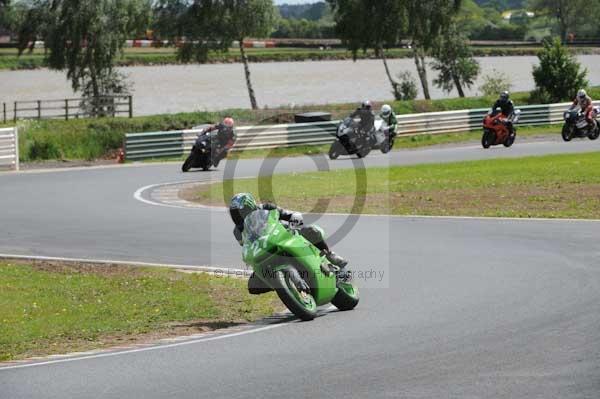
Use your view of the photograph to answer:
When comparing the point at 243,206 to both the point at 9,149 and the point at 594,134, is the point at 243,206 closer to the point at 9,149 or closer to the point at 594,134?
the point at 9,149

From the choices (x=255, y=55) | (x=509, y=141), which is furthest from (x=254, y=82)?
(x=509, y=141)

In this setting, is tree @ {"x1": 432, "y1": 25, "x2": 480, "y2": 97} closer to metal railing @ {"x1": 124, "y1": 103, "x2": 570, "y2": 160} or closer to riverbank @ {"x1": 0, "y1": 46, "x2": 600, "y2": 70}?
metal railing @ {"x1": 124, "y1": 103, "x2": 570, "y2": 160}

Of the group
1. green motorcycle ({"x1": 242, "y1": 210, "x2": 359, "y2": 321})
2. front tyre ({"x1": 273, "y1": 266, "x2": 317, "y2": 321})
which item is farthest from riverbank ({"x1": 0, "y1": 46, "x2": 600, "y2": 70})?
front tyre ({"x1": 273, "y1": 266, "x2": 317, "y2": 321})

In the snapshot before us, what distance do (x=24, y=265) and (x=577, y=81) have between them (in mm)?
33708

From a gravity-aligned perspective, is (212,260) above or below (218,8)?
below

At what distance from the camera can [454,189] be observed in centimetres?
2506

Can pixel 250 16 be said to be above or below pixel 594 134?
above

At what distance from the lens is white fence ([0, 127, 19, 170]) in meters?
30.7

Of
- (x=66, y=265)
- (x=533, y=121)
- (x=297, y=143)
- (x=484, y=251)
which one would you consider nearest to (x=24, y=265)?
(x=66, y=265)

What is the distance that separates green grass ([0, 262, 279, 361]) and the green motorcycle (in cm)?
98

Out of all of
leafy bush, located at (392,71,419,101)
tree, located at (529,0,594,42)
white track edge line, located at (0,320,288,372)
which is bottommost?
white track edge line, located at (0,320,288,372)

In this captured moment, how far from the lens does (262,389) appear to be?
877cm

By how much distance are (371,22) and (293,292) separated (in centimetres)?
4299

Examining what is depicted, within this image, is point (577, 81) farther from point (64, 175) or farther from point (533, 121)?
point (64, 175)
